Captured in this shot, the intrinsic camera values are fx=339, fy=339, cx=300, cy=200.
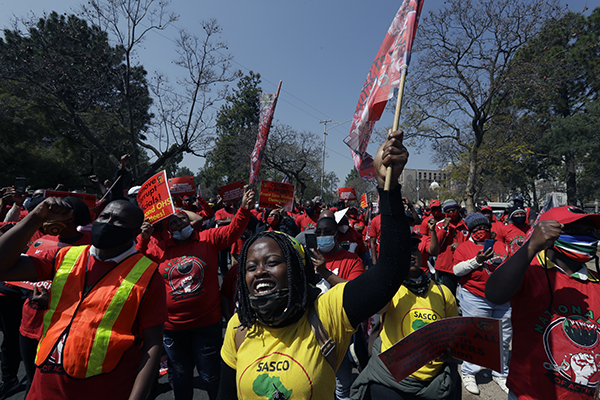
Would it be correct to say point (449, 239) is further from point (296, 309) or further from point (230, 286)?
point (296, 309)

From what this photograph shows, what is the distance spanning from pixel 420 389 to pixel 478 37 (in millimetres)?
17732

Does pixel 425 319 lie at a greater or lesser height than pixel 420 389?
greater

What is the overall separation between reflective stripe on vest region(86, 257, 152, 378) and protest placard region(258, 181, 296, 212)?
192 inches

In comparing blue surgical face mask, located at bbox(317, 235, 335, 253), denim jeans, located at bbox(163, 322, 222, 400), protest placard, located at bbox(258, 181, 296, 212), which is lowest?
denim jeans, located at bbox(163, 322, 222, 400)

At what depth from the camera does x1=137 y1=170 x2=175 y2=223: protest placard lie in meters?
3.58

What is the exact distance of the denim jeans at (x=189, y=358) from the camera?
10.6 ft

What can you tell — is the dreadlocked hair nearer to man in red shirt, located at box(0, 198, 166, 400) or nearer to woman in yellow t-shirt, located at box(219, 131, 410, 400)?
woman in yellow t-shirt, located at box(219, 131, 410, 400)

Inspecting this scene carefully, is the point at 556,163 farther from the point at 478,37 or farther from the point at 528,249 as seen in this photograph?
the point at 528,249

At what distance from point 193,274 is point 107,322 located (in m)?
1.30

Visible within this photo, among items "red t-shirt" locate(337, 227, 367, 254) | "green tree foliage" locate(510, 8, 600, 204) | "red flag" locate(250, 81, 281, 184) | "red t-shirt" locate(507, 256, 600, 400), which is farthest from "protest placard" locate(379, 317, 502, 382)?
"green tree foliage" locate(510, 8, 600, 204)

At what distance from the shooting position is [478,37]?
15.8m

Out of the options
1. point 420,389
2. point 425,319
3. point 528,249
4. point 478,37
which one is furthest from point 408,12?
point 478,37

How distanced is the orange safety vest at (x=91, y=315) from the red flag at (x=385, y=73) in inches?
70.9

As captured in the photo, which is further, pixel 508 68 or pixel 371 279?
pixel 508 68
